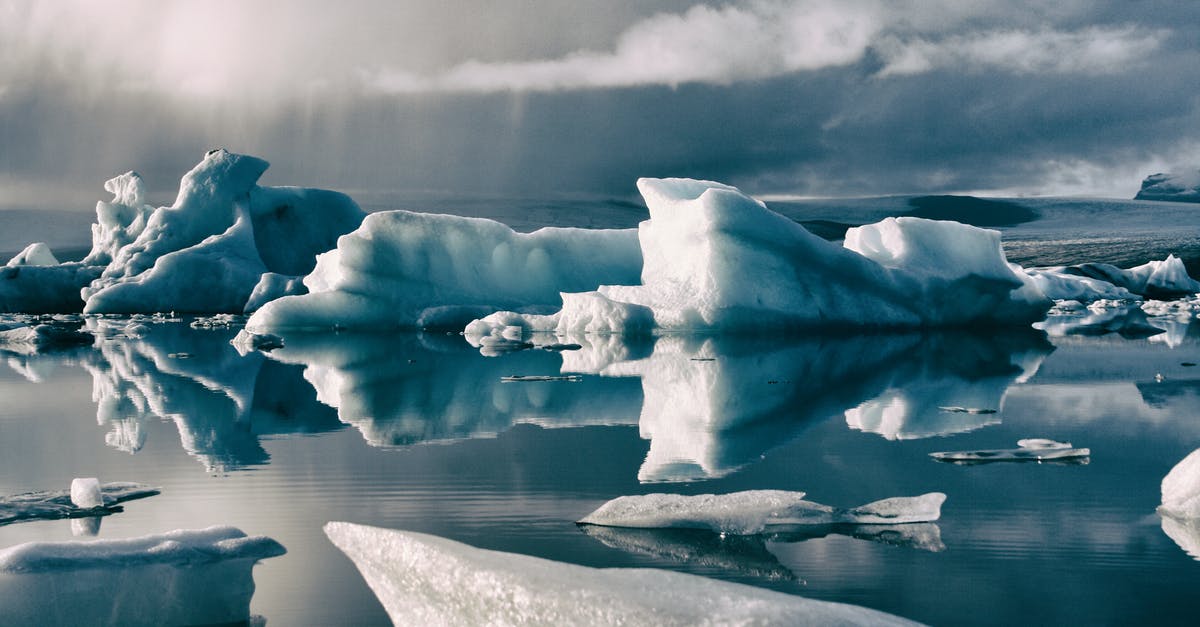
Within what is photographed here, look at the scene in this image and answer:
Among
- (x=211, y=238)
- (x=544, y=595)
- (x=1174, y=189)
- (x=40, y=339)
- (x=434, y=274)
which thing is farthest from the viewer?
(x=1174, y=189)

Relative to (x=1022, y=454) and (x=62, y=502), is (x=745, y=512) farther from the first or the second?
(x=62, y=502)

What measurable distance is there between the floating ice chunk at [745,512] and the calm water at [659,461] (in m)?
0.09

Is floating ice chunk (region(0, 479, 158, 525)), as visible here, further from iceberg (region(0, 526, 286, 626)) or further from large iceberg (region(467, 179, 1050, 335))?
large iceberg (region(467, 179, 1050, 335))

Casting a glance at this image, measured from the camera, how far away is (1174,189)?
→ 315ft

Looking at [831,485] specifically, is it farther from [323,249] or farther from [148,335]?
[323,249]

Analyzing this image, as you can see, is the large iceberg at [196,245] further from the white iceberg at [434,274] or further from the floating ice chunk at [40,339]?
the floating ice chunk at [40,339]

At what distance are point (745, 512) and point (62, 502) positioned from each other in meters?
2.42

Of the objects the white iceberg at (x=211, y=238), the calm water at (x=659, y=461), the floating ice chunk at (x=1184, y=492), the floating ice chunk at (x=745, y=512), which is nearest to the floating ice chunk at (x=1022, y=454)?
the calm water at (x=659, y=461)

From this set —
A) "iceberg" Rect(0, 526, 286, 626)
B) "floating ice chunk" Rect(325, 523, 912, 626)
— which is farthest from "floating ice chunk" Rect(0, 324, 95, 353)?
"floating ice chunk" Rect(325, 523, 912, 626)

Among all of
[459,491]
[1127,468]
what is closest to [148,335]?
[459,491]

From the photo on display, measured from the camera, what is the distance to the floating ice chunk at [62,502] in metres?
3.65

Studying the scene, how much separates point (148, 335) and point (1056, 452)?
52.3ft

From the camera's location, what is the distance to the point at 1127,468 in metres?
4.57

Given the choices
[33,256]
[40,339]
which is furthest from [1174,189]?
[40,339]
